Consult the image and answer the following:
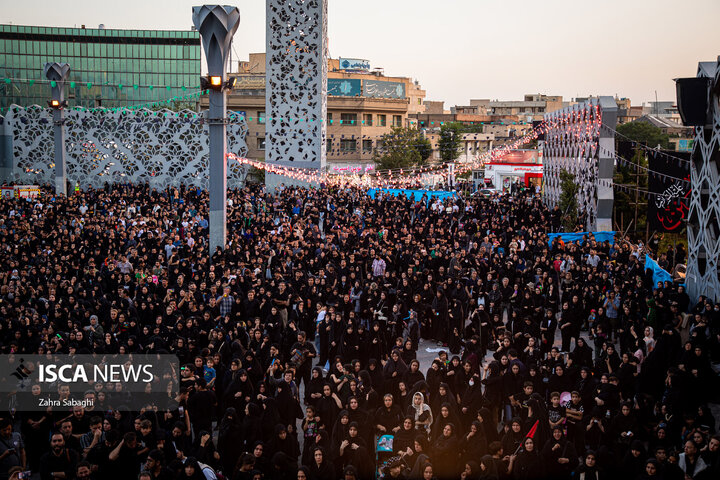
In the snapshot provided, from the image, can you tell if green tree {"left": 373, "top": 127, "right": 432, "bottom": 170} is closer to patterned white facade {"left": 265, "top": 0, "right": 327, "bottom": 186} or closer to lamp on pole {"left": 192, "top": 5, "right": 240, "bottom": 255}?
patterned white facade {"left": 265, "top": 0, "right": 327, "bottom": 186}

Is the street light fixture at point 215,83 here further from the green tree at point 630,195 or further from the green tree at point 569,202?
the green tree at point 630,195

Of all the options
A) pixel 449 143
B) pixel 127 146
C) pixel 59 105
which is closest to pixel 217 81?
pixel 59 105

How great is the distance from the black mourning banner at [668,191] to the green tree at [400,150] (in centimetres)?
3643

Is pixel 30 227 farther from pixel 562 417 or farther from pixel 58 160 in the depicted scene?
pixel 562 417

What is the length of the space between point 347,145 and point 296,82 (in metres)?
26.0

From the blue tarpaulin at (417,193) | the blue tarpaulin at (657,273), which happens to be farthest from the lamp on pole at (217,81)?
the blue tarpaulin at (657,273)

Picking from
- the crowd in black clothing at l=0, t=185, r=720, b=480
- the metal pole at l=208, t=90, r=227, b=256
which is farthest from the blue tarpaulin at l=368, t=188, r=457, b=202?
the metal pole at l=208, t=90, r=227, b=256

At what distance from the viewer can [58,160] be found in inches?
1195

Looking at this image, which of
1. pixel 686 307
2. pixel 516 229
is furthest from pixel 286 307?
pixel 516 229

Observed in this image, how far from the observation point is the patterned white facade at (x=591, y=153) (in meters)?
21.7

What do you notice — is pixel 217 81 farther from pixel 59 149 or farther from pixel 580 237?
pixel 59 149

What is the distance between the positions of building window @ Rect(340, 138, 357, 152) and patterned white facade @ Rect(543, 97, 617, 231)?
3151 centimetres

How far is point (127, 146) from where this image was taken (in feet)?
112

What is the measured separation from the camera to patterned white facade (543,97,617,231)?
21.7 metres
